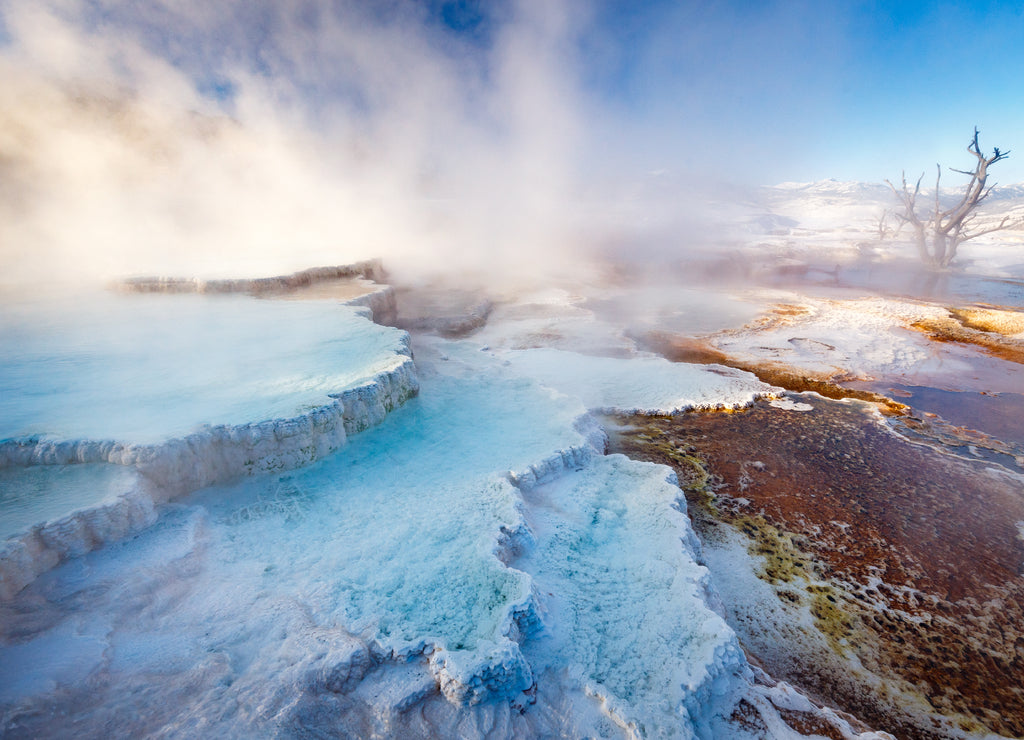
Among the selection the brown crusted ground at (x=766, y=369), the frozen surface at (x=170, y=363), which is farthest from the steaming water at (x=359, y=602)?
the brown crusted ground at (x=766, y=369)

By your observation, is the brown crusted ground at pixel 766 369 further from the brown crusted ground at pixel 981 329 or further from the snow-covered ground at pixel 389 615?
the snow-covered ground at pixel 389 615

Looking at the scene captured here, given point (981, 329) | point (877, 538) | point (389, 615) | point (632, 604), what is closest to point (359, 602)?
point (389, 615)

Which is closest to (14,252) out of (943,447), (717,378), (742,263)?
(717,378)

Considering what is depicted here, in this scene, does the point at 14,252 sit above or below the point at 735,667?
above

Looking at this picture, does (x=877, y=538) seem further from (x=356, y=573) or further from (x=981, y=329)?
(x=981, y=329)

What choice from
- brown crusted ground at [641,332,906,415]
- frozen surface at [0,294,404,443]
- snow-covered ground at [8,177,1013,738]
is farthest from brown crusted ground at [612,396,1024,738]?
frozen surface at [0,294,404,443]

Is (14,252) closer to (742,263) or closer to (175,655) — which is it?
(175,655)
